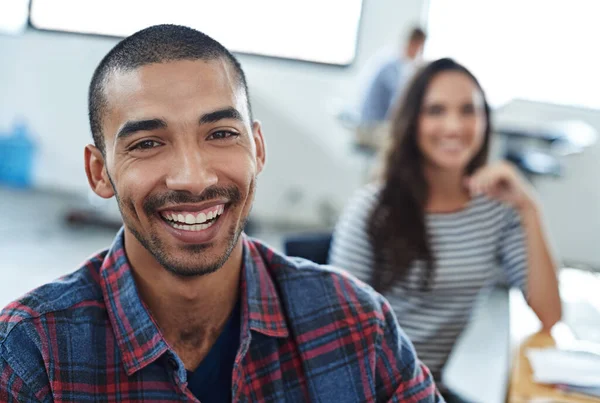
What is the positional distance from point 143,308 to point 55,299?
12 cm

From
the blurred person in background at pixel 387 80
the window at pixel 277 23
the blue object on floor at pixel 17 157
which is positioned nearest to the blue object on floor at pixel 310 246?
the blurred person in background at pixel 387 80

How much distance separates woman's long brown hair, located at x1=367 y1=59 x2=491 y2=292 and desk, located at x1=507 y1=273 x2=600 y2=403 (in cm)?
27

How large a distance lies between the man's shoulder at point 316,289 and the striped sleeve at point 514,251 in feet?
2.90

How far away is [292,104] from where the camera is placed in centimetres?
530

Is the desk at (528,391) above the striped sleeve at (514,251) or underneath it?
underneath

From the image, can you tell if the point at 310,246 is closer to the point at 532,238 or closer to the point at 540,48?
the point at 532,238

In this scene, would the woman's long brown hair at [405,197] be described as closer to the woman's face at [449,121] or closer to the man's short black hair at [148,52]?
the woman's face at [449,121]

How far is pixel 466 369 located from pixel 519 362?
1.96 meters

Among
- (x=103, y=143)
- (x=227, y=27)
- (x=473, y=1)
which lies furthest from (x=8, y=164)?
(x=103, y=143)

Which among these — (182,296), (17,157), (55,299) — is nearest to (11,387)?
(55,299)

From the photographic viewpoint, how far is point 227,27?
523cm

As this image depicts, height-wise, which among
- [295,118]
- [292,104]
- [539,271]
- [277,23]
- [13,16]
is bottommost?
[539,271]

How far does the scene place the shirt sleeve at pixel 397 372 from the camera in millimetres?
1076

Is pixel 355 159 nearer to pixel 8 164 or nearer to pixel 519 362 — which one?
pixel 8 164
